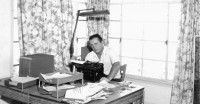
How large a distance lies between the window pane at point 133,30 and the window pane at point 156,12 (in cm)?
25

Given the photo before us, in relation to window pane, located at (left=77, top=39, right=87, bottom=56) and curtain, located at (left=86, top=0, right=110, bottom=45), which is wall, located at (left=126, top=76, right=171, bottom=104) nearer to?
curtain, located at (left=86, top=0, right=110, bottom=45)

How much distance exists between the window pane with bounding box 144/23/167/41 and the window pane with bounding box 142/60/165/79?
48cm

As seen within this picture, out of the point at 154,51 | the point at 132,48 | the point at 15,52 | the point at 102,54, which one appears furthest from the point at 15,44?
the point at 154,51

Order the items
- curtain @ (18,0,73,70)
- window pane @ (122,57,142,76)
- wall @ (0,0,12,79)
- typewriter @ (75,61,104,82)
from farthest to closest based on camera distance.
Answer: window pane @ (122,57,142,76) → curtain @ (18,0,73,70) → wall @ (0,0,12,79) → typewriter @ (75,61,104,82)

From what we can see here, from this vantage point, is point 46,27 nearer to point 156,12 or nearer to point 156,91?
point 156,12

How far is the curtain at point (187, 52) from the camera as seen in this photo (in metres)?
A: 4.18

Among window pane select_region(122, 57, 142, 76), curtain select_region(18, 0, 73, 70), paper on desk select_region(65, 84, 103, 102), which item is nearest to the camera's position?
paper on desk select_region(65, 84, 103, 102)

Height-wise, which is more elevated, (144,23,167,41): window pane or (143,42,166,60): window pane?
(144,23,167,41): window pane

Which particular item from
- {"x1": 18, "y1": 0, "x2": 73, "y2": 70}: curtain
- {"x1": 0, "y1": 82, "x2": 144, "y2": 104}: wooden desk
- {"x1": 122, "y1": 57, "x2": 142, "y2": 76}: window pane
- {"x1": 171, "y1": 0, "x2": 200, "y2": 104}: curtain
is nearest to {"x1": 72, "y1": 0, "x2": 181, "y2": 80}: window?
{"x1": 122, "y1": 57, "x2": 142, "y2": 76}: window pane

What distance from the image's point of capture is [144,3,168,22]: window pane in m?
4.87

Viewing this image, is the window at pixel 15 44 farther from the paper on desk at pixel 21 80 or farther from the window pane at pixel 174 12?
the window pane at pixel 174 12

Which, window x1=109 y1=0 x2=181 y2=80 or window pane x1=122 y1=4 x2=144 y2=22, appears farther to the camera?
window pane x1=122 y1=4 x2=144 y2=22

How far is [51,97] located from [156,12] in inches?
121

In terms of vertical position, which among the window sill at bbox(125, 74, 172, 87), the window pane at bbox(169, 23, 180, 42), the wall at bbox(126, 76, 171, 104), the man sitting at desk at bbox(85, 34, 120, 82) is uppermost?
the window pane at bbox(169, 23, 180, 42)
